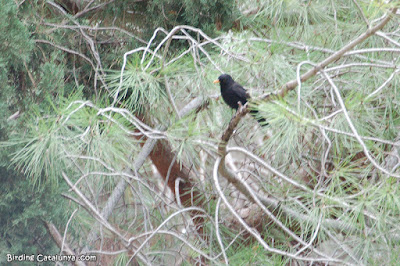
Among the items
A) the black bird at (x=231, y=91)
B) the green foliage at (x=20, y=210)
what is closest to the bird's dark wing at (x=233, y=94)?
the black bird at (x=231, y=91)

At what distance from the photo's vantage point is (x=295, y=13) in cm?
229

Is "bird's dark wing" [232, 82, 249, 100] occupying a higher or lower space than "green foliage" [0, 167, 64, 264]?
higher

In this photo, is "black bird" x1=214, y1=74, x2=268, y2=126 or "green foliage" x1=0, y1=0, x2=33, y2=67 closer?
"green foliage" x1=0, y1=0, x2=33, y2=67

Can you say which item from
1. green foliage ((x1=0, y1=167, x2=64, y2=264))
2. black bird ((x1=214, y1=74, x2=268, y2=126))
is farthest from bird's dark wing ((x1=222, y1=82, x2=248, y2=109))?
green foliage ((x1=0, y1=167, x2=64, y2=264))

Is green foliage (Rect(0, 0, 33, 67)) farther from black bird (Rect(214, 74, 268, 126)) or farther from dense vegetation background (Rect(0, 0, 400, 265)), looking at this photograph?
black bird (Rect(214, 74, 268, 126))

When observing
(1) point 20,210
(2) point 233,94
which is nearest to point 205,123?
(2) point 233,94

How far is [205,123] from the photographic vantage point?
2.27 metres

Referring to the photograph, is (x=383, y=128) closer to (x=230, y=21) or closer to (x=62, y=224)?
(x=230, y=21)

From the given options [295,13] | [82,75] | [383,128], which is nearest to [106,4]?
[82,75]

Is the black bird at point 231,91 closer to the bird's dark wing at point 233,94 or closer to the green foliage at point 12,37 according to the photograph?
the bird's dark wing at point 233,94

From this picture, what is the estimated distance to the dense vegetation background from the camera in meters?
1.60

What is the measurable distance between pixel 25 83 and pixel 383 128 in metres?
1.50

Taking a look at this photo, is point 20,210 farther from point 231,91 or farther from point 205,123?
point 231,91

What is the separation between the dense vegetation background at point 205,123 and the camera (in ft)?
5.24
